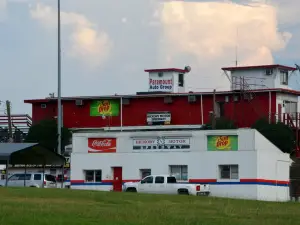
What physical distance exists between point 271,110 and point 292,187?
19025 millimetres

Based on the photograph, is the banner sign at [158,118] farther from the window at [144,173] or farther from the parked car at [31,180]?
the window at [144,173]

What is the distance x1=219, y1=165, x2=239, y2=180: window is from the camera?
192 ft

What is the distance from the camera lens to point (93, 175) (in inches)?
2463

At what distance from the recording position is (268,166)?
196 ft

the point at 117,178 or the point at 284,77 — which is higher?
the point at 284,77

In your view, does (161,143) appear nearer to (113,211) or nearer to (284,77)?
(113,211)

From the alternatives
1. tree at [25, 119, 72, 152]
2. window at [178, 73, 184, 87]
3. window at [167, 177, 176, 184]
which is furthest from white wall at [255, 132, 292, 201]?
window at [178, 73, 184, 87]

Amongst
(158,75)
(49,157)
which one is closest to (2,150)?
(49,157)

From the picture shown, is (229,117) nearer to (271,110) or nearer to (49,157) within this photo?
(271,110)

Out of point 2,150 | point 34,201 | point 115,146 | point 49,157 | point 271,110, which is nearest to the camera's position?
point 34,201

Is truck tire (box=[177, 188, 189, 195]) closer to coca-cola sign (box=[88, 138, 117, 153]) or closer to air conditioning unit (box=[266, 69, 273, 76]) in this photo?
coca-cola sign (box=[88, 138, 117, 153])

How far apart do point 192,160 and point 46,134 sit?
28831mm

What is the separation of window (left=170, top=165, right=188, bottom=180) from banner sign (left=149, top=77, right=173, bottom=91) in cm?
3066

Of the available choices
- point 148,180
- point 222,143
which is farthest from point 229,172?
point 148,180
